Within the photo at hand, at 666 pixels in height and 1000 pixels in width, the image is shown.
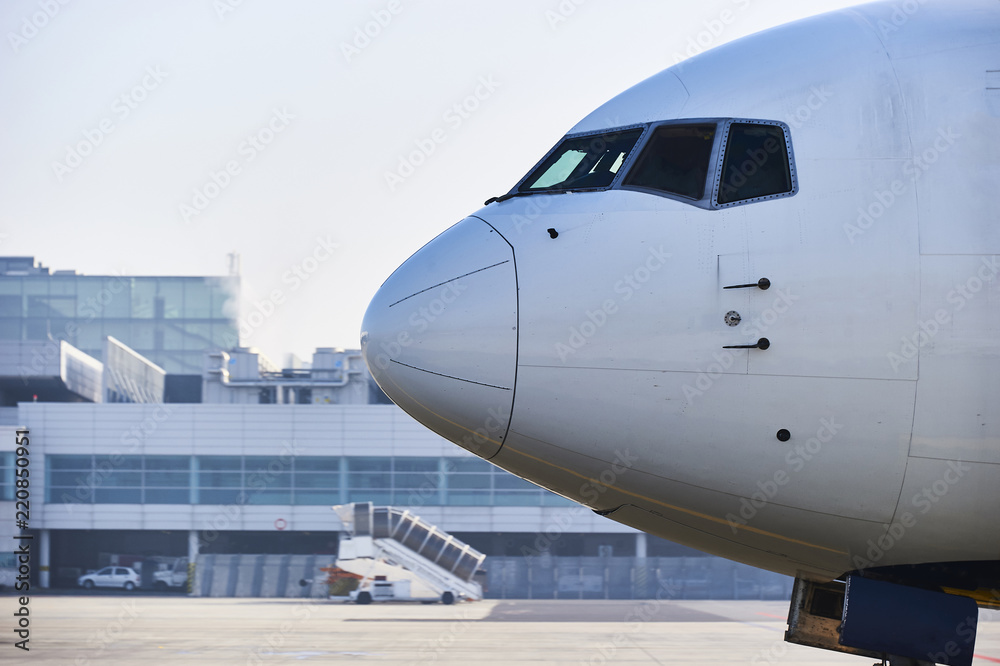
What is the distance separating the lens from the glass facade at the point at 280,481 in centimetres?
6619

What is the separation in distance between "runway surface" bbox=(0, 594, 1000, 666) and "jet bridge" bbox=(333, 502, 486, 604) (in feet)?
5.21

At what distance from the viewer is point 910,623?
269 inches

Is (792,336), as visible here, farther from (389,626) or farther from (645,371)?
(389,626)

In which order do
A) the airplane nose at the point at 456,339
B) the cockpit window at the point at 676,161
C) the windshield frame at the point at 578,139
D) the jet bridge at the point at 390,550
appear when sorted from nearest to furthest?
1. the airplane nose at the point at 456,339
2. the cockpit window at the point at 676,161
3. the windshield frame at the point at 578,139
4. the jet bridge at the point at 390,550

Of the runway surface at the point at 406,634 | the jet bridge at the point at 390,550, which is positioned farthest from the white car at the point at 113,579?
the jet bridge at the point at 390,550

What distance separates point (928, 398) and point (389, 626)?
3482 cm

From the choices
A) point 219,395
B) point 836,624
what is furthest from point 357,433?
point 836,624

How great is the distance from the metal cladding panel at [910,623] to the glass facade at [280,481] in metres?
59.5

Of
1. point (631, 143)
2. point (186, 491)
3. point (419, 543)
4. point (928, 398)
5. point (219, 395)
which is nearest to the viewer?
point (928, 398)

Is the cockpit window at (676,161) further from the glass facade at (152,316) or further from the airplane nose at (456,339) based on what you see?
the glass facade at (152,316)

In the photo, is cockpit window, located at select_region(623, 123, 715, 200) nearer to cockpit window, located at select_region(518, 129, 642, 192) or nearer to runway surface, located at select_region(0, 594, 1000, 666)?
cockpit window, located at select_region(518, 129, 642, 192)

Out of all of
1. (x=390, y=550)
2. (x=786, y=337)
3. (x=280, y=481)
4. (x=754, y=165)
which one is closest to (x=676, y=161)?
(x=754, y=165)

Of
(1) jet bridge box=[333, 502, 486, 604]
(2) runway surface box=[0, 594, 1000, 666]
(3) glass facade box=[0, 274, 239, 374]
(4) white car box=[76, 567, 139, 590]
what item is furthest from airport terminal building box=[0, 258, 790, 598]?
(3) glass facade box=[0, 274, 239, 374]

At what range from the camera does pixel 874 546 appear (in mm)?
6773
